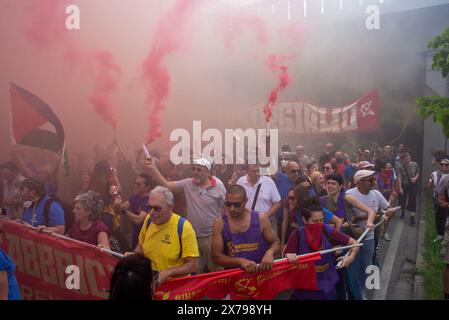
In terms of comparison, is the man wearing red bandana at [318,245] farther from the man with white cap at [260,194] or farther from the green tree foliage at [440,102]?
the green tree foliage at [440,102]

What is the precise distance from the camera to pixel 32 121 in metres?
4.78

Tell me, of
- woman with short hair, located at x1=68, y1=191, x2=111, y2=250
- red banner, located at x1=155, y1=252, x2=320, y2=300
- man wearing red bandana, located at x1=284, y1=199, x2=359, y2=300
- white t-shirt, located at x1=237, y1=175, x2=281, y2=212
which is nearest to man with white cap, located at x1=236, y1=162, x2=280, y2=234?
white t-shirt, located at x1=237, y1=175, x2=281, y2=212

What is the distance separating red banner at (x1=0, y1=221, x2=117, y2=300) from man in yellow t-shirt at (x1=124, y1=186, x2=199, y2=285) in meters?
0.50

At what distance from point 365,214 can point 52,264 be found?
2.65 m

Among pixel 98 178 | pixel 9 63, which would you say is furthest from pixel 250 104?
pixel 98 178

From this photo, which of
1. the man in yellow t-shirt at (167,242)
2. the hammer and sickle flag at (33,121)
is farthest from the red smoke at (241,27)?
the man in yellow t-shirt at (167,242)

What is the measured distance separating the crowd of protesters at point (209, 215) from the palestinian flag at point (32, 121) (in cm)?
36

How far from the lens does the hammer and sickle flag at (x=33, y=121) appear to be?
4719 mm

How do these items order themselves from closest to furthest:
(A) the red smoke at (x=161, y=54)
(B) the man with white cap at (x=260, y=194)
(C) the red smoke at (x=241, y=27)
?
(B) the man with white cap at (x=260, y=194), (A) the red smoke at (x=161, y=54), (C) the red smoke at (x=241, y=27)

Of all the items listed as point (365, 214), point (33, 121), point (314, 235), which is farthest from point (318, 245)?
point (33, 121)

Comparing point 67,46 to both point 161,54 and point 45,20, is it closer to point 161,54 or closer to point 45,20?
point 45,20

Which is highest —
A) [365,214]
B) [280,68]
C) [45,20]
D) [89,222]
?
[45,20]

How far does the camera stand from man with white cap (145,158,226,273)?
381 centimetres

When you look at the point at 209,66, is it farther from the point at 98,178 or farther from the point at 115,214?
the point at 115,214
